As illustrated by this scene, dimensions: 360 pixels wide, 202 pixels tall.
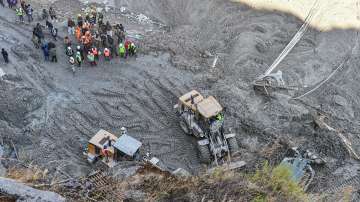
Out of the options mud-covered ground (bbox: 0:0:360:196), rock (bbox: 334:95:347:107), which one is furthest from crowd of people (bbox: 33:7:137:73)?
rock (bbox: 334:95:347:107)

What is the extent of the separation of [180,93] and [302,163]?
6352 millimetres

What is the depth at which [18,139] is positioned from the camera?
56.5 feet

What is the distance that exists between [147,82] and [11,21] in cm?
775

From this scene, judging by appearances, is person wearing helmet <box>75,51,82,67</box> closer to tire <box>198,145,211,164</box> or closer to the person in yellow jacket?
the person in yellow jacket

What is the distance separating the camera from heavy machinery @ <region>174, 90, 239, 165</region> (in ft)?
57.2

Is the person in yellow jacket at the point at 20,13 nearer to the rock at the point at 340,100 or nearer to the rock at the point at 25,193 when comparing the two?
the rock at the point at 340,100

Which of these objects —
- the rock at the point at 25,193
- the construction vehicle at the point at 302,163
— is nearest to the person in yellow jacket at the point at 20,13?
the construction vehicle at the point at 302,163

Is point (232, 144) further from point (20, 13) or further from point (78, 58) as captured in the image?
point (20, 13)

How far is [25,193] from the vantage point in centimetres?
807

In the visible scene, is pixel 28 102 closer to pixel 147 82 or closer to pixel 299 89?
pixel 147 82

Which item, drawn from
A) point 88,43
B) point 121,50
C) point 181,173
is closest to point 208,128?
point 181,173

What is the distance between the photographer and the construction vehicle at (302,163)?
15.5 meters

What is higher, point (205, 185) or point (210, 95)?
point (205, 185)

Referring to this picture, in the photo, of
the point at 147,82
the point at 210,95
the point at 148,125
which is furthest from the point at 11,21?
the point at 210,95
